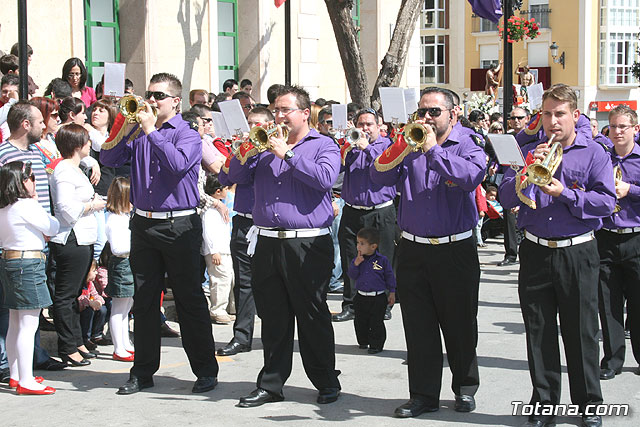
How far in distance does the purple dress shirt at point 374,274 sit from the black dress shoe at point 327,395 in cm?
205

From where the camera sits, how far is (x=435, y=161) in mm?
6301

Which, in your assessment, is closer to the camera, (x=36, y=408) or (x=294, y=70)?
(x=36, y=408)

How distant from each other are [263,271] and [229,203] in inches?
142

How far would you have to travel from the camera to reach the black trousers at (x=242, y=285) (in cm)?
854

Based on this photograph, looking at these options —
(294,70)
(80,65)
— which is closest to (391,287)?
(80,65)

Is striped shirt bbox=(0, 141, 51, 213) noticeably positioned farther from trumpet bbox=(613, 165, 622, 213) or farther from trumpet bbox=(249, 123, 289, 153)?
trumpet bbox=(613, 165, 622, 213)

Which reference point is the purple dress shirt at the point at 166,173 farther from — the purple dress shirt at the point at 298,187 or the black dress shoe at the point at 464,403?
the black dress shoe at the point at 464,403

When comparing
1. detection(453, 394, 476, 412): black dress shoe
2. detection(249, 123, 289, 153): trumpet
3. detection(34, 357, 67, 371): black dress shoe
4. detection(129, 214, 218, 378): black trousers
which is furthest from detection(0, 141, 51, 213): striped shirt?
detection(453, 394, 476, 412): black dress shoe

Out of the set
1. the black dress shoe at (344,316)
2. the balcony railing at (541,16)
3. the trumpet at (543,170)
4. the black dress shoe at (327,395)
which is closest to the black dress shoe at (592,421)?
the trumpet at (543,170)

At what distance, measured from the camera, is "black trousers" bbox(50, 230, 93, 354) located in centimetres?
784

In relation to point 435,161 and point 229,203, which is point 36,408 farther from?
point 229,203

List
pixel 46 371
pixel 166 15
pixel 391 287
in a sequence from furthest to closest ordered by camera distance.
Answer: pixel 166 15 < pixel 391 287 < pixel 46 371

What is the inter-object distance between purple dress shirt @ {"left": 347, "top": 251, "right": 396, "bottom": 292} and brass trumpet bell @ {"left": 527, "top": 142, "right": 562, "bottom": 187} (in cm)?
313

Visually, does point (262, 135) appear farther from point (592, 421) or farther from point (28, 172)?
point (592, 421)
